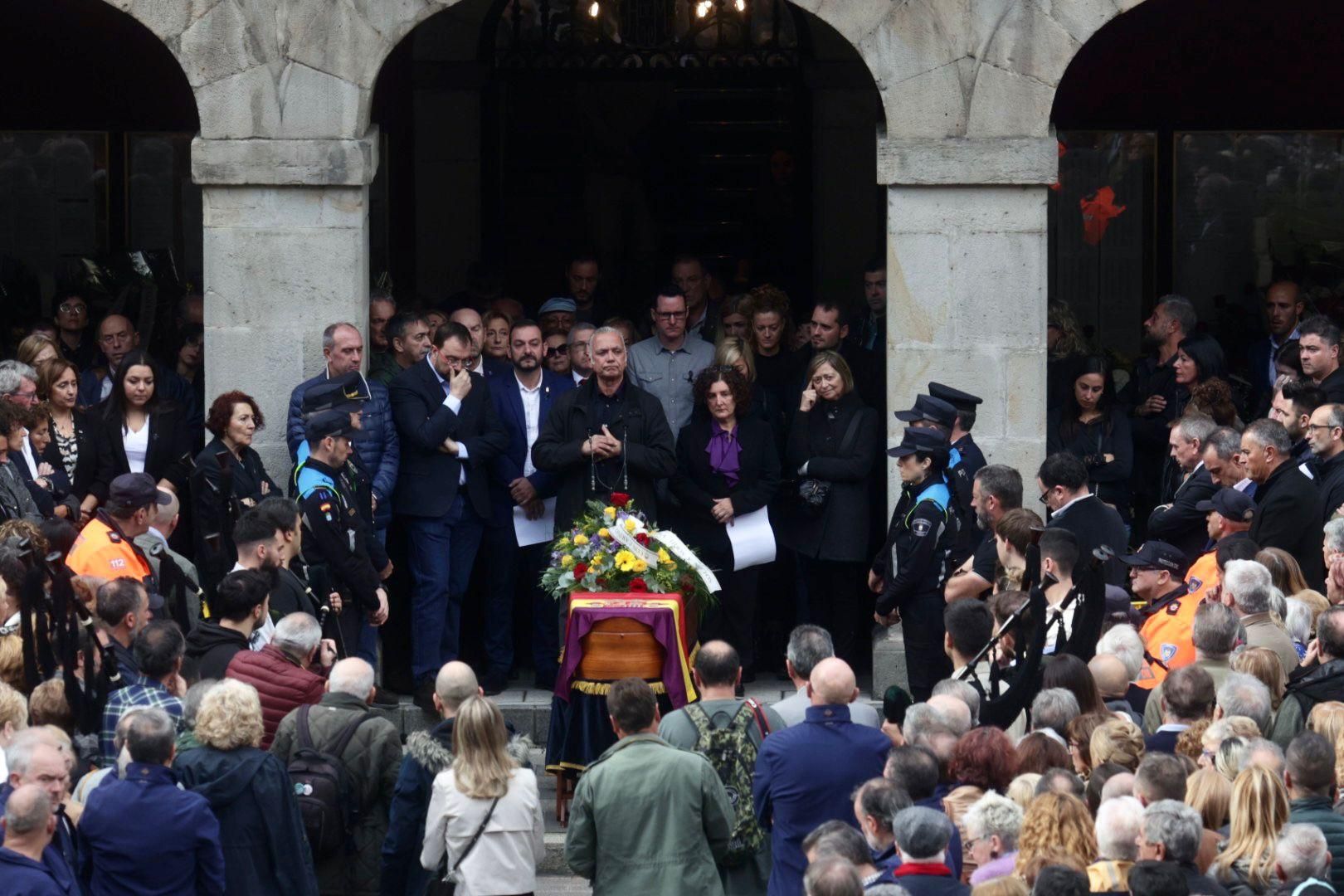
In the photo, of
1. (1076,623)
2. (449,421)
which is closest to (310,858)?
(1076,623)

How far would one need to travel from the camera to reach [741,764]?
30.4 ft

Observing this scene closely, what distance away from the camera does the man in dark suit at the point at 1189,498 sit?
38.4ft

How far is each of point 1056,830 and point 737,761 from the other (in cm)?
208

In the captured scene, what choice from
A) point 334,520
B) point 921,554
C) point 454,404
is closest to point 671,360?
point 454,404

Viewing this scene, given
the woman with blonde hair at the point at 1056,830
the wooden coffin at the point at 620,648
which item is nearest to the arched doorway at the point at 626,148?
the wooden coffin at the point at 620,648

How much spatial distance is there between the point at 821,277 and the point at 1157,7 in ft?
9.45

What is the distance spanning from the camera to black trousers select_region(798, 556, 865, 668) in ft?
42.4

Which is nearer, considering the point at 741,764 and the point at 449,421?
the point at 741,764

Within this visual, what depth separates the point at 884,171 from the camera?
496 inches

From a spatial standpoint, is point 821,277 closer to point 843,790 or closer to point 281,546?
point 281,546

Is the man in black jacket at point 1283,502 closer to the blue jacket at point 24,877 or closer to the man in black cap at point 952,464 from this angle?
the man in black cap at point 952,464

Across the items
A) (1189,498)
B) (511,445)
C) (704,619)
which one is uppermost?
(511,445)

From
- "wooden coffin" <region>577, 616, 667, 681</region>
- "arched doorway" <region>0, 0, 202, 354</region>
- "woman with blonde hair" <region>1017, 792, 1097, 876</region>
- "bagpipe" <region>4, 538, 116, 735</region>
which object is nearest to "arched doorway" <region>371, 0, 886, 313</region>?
"arched doorway" <region>0, 0, 202, 354</region>

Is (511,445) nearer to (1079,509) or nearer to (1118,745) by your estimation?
(1079,509)
